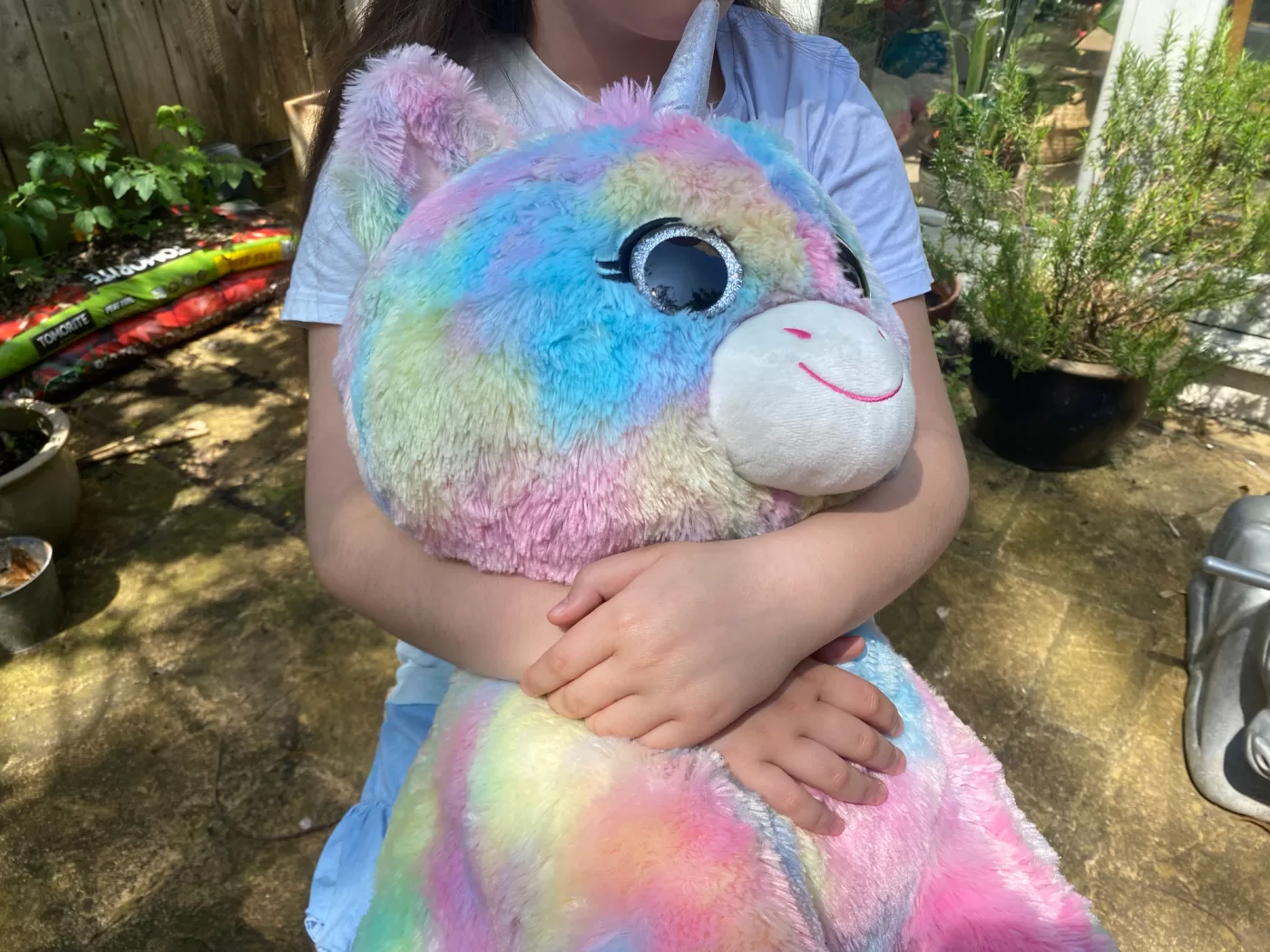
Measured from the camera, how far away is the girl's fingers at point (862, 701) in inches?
25.6

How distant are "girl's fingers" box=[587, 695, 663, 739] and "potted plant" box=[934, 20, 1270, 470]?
200 cm

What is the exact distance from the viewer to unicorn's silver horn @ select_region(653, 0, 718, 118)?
655 mm

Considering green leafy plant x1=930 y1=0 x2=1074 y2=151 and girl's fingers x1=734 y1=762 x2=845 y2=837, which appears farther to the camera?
green leafy plant x1=930 y1=0 x2=1074 y2=151

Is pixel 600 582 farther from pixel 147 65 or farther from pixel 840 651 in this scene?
pixel 147 65

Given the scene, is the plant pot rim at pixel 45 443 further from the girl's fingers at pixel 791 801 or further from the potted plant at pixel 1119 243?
the potted plant at pixel 1119 243

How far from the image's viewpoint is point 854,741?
618mm

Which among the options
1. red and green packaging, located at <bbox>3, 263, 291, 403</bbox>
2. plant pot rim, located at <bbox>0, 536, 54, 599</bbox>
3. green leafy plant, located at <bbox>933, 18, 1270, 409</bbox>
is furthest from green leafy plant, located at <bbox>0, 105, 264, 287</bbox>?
green leafy plant, located at <bbox>933, 18, 1270, 409</bbox>

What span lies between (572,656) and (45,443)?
241cm

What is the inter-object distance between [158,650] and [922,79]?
2.89m

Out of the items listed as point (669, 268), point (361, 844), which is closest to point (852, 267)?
point (669, 268)

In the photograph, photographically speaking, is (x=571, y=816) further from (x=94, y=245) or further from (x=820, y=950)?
(x=94, y=245)

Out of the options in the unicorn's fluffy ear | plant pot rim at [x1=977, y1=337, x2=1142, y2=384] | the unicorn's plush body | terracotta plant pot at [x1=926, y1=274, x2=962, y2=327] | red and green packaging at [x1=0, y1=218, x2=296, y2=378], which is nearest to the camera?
the unicorn's plush body

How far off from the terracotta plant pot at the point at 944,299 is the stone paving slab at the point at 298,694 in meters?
0.46

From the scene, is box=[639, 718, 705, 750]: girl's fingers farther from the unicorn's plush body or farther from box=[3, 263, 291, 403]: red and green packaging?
box=[3, 263, 291, 403]: red and green packaging
